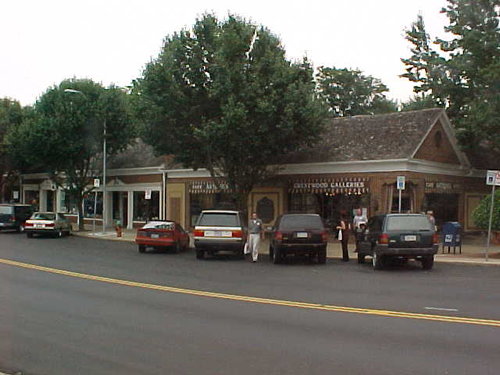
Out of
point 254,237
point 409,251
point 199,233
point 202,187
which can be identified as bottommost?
point 409,251

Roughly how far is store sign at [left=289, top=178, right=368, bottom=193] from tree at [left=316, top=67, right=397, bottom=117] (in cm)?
3207

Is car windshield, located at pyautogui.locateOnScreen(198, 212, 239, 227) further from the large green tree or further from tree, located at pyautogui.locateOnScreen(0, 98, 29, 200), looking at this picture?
tree, located at pyautogui.locateOnScreen(0, 98, 29, 200)

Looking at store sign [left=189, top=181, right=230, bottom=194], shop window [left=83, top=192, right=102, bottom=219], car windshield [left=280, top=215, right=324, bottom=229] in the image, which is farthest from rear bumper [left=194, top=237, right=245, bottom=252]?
shop window [left=83, top=192, right=102, bottom=219]

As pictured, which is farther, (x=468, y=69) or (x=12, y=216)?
(x=12, y=216)

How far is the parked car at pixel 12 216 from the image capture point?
35.1m

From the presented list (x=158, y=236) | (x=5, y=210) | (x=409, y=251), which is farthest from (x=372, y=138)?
(x=5, y=210)

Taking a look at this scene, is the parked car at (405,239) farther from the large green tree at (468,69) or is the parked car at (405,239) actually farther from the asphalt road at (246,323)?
the large green tree at (468,69)

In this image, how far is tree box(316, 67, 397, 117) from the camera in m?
59.7

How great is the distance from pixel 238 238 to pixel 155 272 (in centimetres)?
470

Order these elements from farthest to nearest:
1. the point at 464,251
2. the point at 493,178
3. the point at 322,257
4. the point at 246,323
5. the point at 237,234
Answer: the point at 464,251, the point at 237,234, the point at 322,257, the point at 493,178, the point at 246,323

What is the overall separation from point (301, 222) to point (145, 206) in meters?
20.5

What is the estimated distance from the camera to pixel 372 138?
27859mm

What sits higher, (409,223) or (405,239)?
(409,223)

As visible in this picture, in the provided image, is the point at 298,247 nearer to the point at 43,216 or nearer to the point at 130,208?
the point at 43,216
